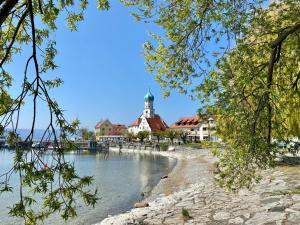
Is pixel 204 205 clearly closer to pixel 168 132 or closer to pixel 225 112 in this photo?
pixel 225 112

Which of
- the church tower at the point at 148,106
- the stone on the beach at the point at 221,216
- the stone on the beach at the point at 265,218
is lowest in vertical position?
the stone on the beach at the point at 221,216

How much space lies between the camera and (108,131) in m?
183

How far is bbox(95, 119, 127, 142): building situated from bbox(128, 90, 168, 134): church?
423 inches

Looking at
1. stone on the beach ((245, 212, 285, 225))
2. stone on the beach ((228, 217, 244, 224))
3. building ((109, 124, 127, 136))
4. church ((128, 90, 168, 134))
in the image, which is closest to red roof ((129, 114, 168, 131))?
church ((128, 90, 168, 134))

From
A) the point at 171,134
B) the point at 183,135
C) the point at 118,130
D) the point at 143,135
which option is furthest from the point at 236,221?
the point at 118,130

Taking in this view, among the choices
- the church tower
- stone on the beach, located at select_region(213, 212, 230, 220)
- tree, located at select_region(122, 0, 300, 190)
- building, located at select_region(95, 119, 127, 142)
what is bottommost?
stone on the beach, located at select_region(213, 212, 230, 220)

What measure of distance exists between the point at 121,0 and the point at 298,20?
15.6ft

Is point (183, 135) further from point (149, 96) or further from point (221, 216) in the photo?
point (221, 216)

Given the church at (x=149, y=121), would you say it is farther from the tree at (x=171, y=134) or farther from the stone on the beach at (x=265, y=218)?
the stone on the beach at (x=265, y=218)

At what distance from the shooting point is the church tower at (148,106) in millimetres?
162750

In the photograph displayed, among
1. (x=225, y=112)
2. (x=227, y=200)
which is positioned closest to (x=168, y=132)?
(x=227, y=200)

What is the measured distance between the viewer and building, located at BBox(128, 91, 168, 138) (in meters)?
150

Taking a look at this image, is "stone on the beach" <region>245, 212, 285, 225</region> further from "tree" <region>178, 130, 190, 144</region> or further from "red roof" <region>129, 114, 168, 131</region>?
"red roof" <region>129, 114, 168, 131</region>

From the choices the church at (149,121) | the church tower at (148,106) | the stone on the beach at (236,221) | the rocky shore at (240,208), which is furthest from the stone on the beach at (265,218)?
the church tower at (148,106)
